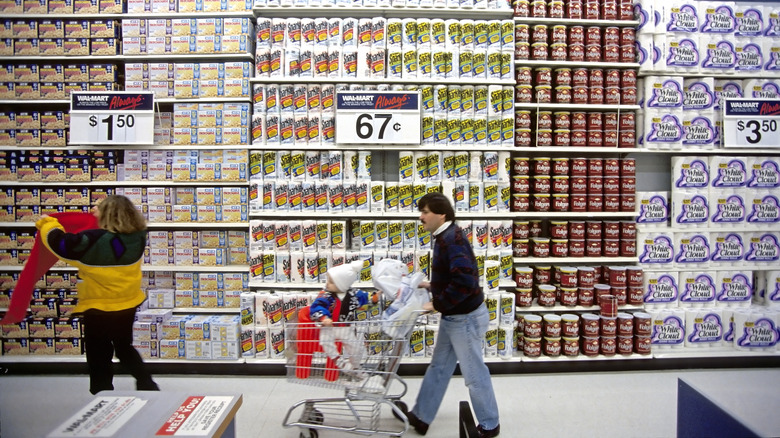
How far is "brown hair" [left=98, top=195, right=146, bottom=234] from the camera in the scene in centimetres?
267

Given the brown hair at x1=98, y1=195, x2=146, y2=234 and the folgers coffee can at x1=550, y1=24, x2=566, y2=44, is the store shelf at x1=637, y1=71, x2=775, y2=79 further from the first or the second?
the brown hair at x1=98, y1=195, x2=146, y2=234

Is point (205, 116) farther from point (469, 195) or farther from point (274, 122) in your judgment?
point (469, 195)

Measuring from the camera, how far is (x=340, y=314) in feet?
8.95

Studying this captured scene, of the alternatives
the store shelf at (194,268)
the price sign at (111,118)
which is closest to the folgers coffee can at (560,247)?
the store shelf at (194,268)

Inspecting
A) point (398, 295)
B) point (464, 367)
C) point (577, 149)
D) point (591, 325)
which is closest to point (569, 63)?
point (577, 149)

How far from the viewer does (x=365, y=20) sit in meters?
3.82

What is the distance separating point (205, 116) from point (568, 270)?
3253 millimetres

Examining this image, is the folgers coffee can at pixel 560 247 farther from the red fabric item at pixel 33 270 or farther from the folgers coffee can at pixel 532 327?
the red fabric item at pixel 33 270

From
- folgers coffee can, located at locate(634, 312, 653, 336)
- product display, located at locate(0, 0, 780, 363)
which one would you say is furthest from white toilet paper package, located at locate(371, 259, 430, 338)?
folgers coffee can, located at locate(634, 312, 653, 336)

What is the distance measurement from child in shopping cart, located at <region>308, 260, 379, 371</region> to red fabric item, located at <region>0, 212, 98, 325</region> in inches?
62.1

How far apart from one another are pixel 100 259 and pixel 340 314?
4.51 ft

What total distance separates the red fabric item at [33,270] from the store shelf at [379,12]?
2.16 meters

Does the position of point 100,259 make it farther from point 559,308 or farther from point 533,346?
point 559,308

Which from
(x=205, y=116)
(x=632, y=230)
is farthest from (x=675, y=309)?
(x=205, y=116)
